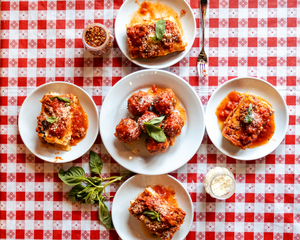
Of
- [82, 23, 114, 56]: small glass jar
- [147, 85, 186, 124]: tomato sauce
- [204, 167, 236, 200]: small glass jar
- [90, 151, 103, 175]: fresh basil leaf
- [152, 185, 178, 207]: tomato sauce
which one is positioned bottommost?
[152, 185, 178, 207]: tomato sauce

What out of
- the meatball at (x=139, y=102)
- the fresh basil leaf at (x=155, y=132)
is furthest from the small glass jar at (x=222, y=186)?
the meatball at (x=139, y=102)

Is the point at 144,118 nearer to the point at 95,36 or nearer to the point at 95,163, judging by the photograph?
the point at 95,163

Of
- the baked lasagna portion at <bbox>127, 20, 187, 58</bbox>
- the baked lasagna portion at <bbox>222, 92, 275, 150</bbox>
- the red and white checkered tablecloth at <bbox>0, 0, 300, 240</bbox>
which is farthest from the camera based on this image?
the red and white checkered tablecloth at <bbox>0, 0, 300, 240</bbox>

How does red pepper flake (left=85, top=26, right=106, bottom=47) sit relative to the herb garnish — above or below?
above

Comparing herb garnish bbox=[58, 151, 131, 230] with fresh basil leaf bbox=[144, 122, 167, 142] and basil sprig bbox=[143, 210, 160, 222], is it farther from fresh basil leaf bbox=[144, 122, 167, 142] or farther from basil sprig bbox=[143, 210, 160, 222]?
fresh basil leaf bbox=[144, 122, 167, 142]

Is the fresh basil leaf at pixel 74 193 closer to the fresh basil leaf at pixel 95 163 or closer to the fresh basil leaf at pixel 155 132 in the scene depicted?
the fresh basil leaf at pixel 95 163

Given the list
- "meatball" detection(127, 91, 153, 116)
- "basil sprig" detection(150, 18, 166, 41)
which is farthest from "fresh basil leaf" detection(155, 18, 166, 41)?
"meatball" detection(127, 91, 153, 116)

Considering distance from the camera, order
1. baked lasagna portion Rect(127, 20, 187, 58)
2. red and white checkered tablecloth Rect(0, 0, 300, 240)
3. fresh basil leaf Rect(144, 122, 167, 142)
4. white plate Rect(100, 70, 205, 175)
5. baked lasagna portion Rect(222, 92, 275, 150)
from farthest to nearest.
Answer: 1. red and white checkered tablecloth Rect(0, 0, 300, 240)
2. white plate Rect(100, 70, 205, 175)
3. baked lasagna portion Rect(127, 20, 187, 58)
4. baked lasagna portion Rect(222, 92, 275, 150)
5. fresh basil leaf Rect(144, 122, 167, 142)
